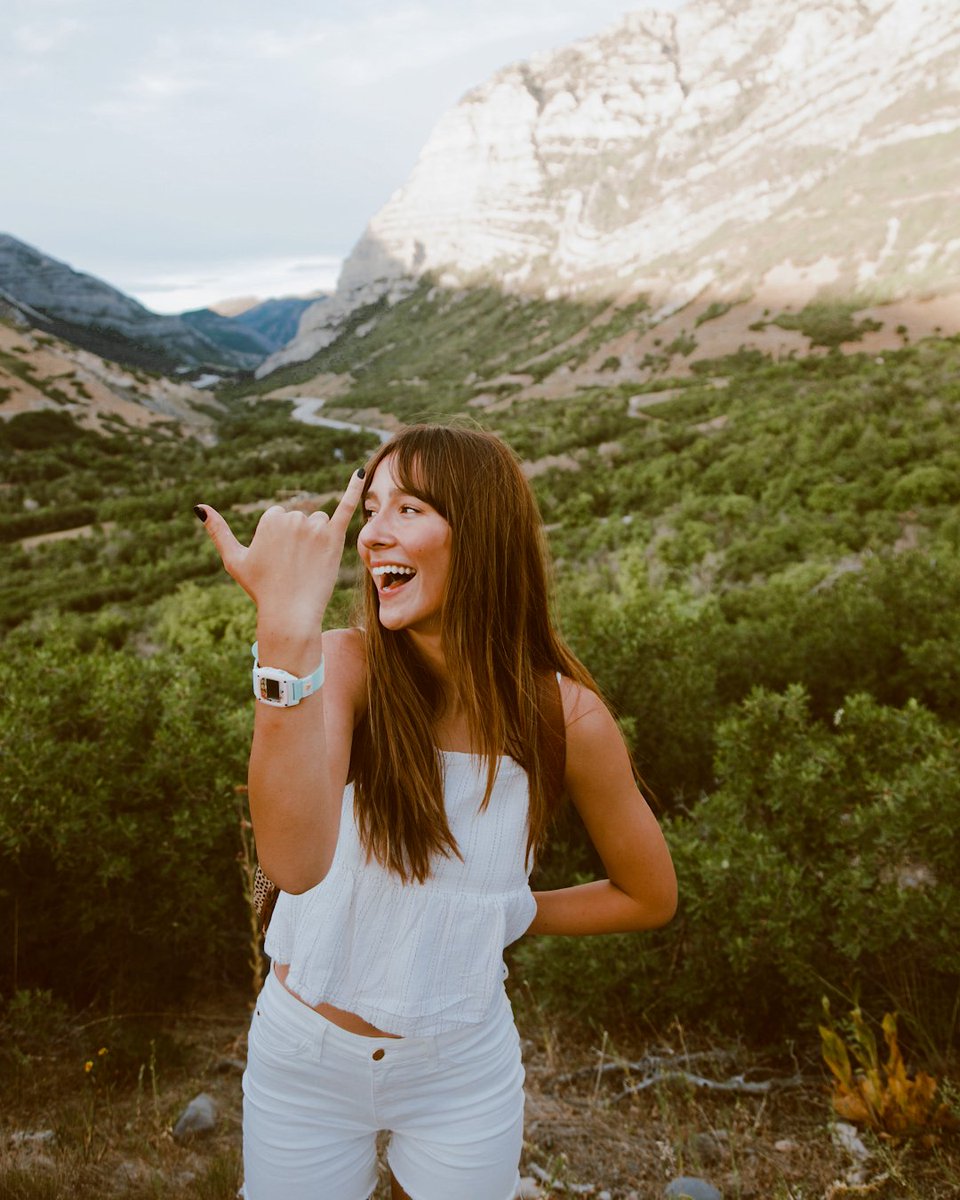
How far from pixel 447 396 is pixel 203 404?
16.8 meters

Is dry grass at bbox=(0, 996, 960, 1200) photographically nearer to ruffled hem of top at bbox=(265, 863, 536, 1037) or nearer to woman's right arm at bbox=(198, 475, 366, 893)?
ruffled hem of top at bbox=(265, 863, 536, 1037)

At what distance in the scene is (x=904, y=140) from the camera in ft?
174

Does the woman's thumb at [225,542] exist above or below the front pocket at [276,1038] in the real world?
above

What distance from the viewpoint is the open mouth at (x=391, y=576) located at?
4.47 feet

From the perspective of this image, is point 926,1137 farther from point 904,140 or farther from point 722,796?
point 904,140

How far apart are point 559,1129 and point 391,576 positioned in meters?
2.44

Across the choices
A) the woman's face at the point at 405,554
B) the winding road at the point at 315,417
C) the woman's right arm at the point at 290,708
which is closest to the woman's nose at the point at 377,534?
the woman's face at the point at 405,554

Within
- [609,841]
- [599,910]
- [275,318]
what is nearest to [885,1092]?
[599,910]

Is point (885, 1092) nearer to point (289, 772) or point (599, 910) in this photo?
point (599, 910)

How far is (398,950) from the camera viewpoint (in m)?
1.40

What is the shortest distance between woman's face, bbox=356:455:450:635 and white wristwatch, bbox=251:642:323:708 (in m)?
0.32

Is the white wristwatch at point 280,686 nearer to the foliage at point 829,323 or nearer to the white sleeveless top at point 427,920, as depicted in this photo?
the white sleeveless top at point 427,920

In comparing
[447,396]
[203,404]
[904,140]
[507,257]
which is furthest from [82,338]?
[904,140]

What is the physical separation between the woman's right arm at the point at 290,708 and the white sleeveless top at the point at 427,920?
33 centimetres
